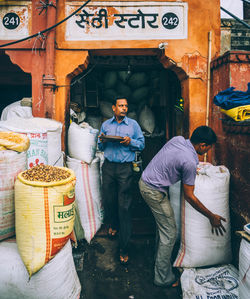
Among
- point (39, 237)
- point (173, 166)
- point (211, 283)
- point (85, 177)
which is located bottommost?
point (211, 283)

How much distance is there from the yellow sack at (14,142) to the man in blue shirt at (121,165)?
110 centimetres

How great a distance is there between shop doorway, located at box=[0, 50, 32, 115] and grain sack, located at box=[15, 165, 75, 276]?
4.03 m

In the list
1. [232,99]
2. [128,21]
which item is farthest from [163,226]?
Result: [128,21]

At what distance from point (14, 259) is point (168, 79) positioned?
4.28 m

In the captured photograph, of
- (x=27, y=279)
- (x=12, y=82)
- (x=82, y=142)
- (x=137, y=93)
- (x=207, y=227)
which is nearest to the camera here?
(x=27, y=279)

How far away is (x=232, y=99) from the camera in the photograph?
99.3 inches

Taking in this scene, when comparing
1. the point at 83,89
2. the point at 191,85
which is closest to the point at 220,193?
the point at 191,85

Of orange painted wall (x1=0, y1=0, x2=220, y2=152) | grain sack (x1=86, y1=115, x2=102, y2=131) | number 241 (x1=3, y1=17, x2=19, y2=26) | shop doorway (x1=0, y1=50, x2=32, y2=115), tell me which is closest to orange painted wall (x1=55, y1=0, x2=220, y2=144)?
orange painted wall (x1=0, y1=0, x2=220, y2=152)

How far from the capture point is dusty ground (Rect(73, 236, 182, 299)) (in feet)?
7.91

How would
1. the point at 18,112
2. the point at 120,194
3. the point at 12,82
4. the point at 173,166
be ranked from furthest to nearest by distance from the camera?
the point at 12,82
the point at 18,112
the point at 120,194
the point at 173,166

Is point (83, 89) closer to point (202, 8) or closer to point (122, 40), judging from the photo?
point (122, 40)

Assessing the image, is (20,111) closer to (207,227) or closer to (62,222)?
(62,222)

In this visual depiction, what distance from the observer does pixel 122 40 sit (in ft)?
11.2

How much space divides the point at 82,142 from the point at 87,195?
2.43ft
